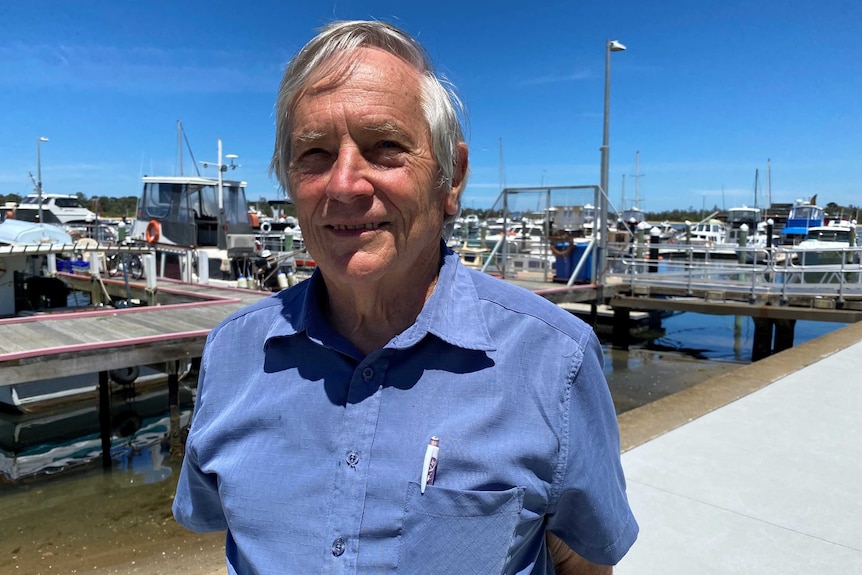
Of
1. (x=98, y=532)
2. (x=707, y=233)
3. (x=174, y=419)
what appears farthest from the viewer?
(x=707, y=233)

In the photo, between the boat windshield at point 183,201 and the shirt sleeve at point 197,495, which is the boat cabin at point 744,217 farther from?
the shirt sleeve at point 197,495

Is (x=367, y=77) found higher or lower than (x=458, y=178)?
higher

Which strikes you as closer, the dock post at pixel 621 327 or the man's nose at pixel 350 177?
the man's nose at pixel 350 177

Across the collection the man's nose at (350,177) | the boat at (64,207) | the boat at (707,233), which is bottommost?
A: the man's nose at (350,177)

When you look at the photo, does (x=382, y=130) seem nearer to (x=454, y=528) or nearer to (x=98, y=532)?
(x=454, y=528)

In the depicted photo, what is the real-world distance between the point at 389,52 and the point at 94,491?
8139 millimetres

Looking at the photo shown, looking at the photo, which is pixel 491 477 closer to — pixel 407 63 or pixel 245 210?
pixel 407 63

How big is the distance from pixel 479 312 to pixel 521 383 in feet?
0.62

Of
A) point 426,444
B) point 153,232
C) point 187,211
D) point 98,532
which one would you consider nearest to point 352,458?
point 426,444

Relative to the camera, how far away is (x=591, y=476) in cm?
131

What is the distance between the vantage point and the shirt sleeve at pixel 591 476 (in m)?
1.29

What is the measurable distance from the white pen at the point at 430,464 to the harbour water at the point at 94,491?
3122 mm

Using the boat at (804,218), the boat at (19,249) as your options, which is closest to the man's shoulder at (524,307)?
the boat at (19,249)

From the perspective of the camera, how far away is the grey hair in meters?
1.36
